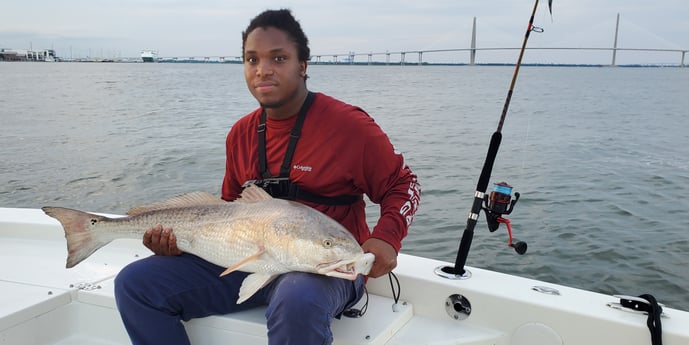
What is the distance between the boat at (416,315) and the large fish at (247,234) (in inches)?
17.9

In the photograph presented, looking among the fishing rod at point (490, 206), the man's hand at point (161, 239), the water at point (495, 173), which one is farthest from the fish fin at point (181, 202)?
the water at point (495, 173)

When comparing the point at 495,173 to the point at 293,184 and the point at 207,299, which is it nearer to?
the point at 293,184

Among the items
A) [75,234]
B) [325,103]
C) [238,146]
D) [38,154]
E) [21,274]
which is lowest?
[38,154]

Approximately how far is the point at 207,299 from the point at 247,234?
57cm

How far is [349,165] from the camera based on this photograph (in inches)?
110

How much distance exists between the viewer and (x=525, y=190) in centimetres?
1052

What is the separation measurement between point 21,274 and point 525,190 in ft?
29.0

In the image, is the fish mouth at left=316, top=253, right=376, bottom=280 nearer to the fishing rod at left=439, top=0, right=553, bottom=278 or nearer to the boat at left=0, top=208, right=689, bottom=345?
the boat at left=0, top=208, right=689, bottom=345

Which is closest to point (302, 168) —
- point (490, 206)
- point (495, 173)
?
point (490, 206)

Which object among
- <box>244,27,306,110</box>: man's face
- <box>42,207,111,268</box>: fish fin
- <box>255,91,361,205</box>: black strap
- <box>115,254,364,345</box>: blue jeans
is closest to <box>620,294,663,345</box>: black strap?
<box>115,254,364,345</box>: blue jeans

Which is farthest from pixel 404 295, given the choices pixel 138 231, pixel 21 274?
pixel 21 274

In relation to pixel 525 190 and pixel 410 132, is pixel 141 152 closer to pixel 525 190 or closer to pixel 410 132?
pixel 410 132

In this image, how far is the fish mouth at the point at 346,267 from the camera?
7.41 ft

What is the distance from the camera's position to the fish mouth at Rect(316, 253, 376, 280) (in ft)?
7.41
